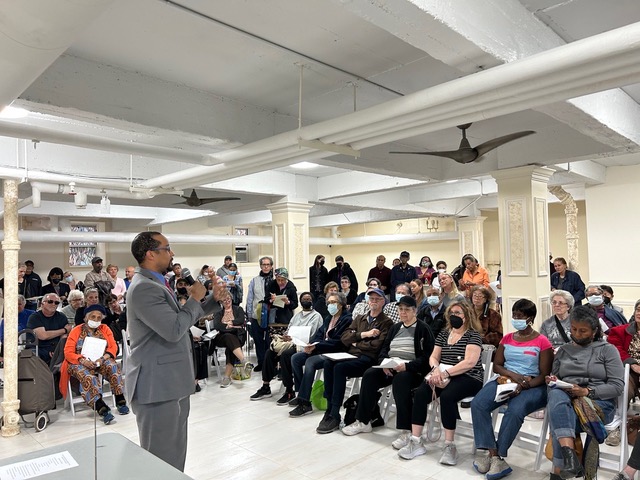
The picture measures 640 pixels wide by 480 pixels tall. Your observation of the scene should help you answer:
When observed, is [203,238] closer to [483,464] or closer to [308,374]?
[308,374]

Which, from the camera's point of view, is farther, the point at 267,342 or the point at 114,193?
the point at 267,342

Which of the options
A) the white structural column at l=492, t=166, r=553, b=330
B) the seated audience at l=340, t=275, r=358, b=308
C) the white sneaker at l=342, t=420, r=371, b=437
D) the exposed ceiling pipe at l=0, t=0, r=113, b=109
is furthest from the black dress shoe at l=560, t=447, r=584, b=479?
the seated audience at l=340, t=275, r=358, b=308

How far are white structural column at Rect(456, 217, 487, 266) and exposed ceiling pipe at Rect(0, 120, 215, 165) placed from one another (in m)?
8.39

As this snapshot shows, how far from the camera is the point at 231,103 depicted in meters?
3.96

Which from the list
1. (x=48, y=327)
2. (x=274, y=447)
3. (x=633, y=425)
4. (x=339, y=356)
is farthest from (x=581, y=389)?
(x=48, y=327)

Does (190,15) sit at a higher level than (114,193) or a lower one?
higher

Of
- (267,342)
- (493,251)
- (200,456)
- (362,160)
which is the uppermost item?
(362,160)

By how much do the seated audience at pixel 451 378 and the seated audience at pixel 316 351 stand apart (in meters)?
1.16

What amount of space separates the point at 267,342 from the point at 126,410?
1.80m

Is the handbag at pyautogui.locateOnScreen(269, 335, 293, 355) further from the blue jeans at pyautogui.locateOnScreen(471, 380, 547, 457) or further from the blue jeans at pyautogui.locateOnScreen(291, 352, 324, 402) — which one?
the blue jeans at pyautogui.locateOnScreen(471, 380, 547, 457)

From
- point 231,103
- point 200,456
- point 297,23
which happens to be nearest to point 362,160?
point 231,103

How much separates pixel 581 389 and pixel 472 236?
861 cm

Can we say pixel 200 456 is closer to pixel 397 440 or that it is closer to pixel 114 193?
pixel 397 440

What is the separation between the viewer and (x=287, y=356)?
4797 millimetres
